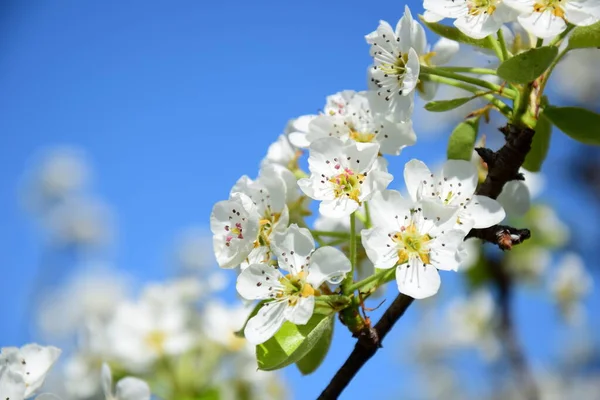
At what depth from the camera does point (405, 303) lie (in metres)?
1.36

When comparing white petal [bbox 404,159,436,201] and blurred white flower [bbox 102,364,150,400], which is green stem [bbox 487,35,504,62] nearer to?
white petal [bbox 404,159,436,201]

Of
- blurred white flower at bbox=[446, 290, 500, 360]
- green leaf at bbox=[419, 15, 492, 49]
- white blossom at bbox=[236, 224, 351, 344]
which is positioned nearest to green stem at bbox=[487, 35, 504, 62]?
green leaf at bbox=[419, 15, 492, 49]


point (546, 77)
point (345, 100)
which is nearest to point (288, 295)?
point (345, 100)

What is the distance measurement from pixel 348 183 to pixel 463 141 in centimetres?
Answer: 31

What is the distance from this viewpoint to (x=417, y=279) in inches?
50.5

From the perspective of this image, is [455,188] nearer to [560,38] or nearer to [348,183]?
[348,183]

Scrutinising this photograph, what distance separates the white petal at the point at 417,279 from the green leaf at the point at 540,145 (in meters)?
0.55

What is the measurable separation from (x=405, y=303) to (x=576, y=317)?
3288 mm

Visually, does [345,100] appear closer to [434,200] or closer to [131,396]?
[434,200]

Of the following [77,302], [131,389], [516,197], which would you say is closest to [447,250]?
[516,197]

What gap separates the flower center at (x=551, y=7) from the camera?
1268mm

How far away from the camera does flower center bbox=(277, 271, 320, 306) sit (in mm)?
1353

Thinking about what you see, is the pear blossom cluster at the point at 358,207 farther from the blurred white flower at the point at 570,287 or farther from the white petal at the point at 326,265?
the blurred white flower at the point at 570,287

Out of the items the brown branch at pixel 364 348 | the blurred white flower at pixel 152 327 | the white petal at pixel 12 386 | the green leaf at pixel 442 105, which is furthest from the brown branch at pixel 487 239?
the blurred white flower at pixel 152 327
